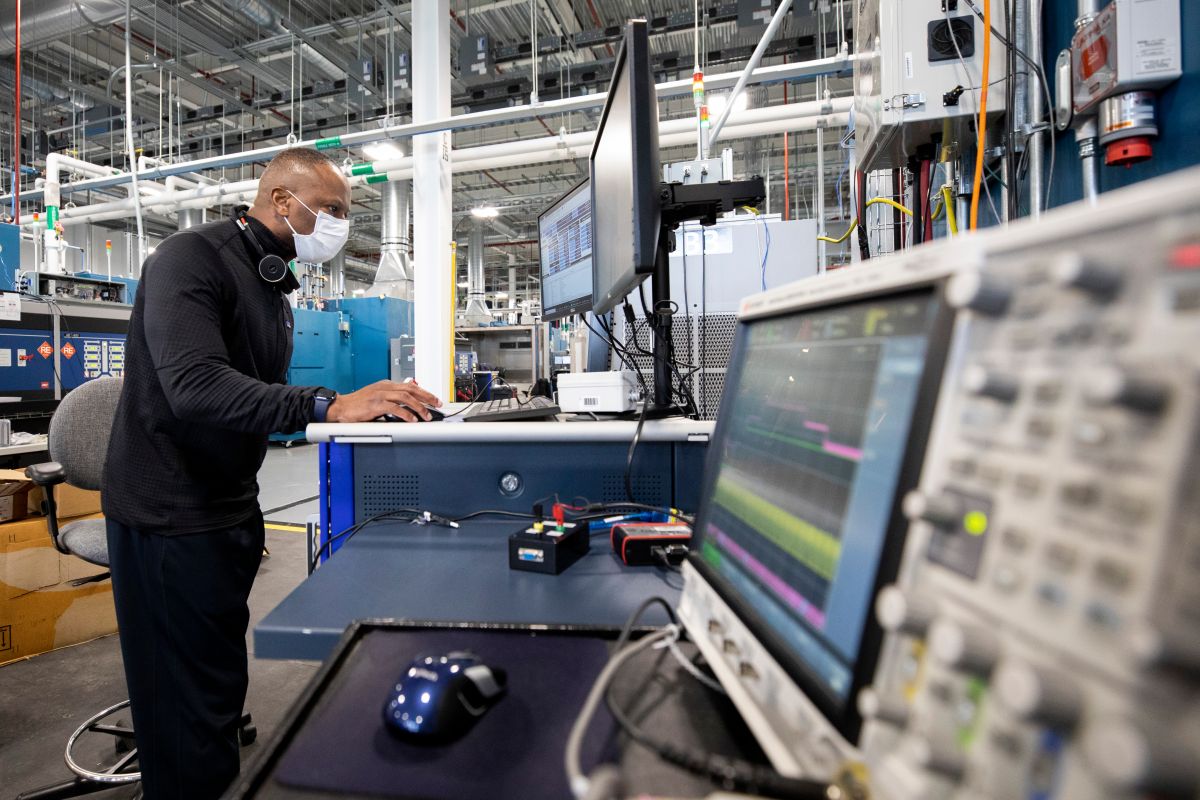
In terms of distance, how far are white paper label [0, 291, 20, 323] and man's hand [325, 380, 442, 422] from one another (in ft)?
9.77

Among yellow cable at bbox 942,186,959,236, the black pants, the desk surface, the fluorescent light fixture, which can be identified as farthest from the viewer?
the fluorescent light fixture

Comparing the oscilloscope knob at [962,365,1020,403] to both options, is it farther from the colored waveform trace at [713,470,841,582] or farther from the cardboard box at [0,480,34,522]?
the cardboard box at [0,480,34,522]

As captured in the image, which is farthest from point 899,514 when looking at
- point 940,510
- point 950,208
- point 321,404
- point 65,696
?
point 65,696

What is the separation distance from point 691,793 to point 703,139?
7.59 feet

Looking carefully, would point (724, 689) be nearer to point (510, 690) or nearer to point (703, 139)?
point (510, 690)

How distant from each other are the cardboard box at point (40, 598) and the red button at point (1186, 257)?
266 cm

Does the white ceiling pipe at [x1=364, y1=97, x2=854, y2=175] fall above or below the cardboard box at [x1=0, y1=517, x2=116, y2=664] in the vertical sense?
above

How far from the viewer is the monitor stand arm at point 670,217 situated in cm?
109

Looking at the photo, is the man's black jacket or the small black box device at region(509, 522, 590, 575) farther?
the man's black jacket

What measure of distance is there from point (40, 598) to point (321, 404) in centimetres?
185

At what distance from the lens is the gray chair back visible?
60.7 inches

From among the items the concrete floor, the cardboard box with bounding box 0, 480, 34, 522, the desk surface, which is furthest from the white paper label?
the desk surface

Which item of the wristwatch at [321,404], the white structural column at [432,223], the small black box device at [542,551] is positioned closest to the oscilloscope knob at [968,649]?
the small black box device at [542,551]

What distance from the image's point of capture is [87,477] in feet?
5.17
